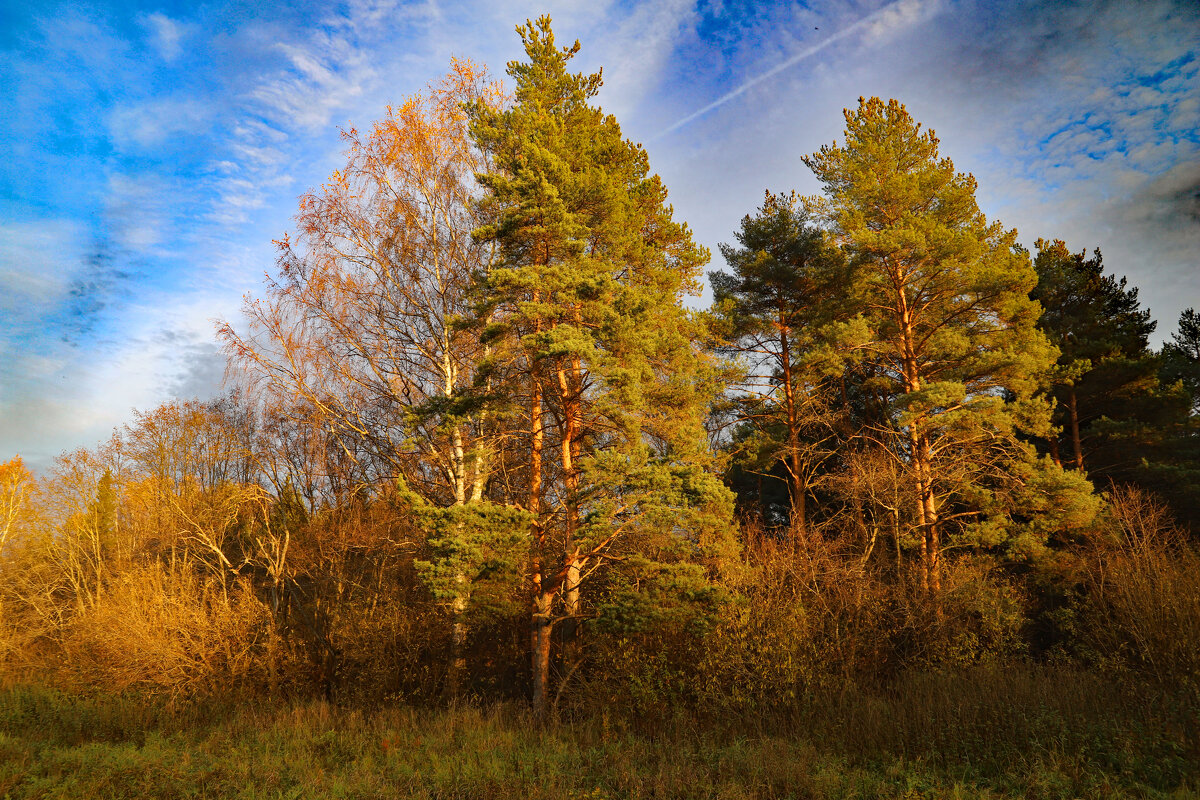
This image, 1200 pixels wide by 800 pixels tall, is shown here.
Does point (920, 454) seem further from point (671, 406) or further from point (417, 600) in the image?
point (417, 600)

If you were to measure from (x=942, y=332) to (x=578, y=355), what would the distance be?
958cm

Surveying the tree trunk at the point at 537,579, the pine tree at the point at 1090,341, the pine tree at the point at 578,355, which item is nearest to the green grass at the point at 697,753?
the tree trunk at the point at 537,579

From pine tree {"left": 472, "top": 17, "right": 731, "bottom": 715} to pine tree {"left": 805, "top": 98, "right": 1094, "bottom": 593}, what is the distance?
5.52 metres

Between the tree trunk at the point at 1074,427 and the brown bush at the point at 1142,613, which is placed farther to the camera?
the tree trunk at the point at 1074,427

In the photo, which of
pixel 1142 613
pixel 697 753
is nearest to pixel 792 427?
pixel 1142 613

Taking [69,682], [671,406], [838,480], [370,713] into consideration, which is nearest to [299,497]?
[69,682]

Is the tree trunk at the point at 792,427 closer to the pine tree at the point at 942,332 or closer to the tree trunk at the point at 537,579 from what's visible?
the pine tree at the point at 942,332

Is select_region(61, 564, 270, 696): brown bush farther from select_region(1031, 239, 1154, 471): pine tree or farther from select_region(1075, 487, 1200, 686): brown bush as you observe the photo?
select_region(1031, 239, 1154, 471): pine tree

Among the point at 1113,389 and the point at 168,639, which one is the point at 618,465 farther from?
the point at 1113,389

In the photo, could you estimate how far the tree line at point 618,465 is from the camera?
1023 centimetres

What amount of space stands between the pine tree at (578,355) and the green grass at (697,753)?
2628mm

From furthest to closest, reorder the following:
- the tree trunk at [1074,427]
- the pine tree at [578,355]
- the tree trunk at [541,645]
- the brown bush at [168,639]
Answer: the tree trunk at [1074,427]
the brown bush at [168,639]
the tree trunk at [541,645]
the pine tree at [578,355]

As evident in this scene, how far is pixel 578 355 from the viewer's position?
10523mm

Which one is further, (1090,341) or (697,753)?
(1090,341)
